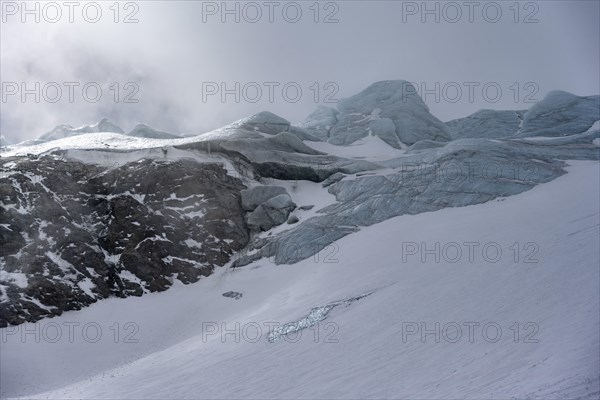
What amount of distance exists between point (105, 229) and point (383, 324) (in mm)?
30309

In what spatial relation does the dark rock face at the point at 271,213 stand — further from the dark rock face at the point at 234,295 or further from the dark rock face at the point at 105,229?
the dark rock face at the point at 234,295

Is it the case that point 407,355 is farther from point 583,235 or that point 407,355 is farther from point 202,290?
point 202,290

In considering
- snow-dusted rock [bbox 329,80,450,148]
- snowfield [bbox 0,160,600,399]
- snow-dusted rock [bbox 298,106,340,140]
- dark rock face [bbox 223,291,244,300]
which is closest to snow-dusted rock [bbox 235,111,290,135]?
snow-dusted rock [bbox 298,106,340,140]

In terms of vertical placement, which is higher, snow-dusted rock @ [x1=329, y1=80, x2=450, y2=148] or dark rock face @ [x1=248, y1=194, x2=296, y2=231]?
snow-dusted rock @ [x1=329, y1=80, x2=450, y2=148]

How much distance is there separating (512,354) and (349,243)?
21.5 m

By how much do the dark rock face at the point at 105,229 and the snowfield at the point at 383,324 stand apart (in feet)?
6.76

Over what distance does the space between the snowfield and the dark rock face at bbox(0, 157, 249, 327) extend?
2.06 m

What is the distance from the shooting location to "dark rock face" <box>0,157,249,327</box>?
127 feet

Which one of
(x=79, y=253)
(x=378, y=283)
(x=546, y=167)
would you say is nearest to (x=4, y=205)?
(x=79, y=253)

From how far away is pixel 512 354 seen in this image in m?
18.0

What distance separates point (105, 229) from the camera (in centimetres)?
4491

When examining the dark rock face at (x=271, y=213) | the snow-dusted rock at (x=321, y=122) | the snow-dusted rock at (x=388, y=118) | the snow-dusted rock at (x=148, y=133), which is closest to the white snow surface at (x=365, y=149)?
the snow-dusted rock at (x=388, y=118)

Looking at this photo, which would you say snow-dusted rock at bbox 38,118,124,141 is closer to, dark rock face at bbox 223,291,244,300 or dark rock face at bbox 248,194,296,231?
dark rock face at bbox 248,194,296,231

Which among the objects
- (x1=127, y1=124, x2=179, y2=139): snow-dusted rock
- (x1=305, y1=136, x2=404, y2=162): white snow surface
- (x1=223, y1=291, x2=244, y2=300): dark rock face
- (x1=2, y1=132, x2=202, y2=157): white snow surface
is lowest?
(x1=223, y1=291, x2=244, y2=300): dark rock face
